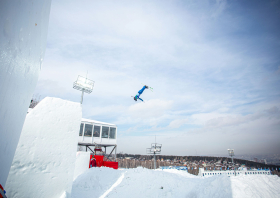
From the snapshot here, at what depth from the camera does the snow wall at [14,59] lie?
152cm

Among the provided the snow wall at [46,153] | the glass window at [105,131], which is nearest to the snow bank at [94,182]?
the snow wall at [46,153]

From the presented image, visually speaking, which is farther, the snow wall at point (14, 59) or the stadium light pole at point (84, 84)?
the stadium light pole at point (84, 84)

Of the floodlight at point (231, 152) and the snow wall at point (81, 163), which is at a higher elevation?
the floodlight at point (231, 152)

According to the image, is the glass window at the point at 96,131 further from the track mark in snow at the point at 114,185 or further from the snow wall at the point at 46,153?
the snow wall at the point at 46,153

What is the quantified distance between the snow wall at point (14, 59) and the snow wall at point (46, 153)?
14.2ft

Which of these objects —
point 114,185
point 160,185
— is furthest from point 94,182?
point 160,185

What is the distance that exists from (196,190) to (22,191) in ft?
27.3

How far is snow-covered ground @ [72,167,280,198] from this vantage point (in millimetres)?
6301

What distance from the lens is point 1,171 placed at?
1810mm

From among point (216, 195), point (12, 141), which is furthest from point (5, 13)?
point (216, 195)

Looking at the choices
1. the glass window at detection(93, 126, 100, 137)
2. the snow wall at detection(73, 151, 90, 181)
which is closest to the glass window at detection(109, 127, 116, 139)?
the glass window at detection(93, 126, 100, 137)

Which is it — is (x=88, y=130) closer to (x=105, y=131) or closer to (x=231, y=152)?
(x=105, y=131)

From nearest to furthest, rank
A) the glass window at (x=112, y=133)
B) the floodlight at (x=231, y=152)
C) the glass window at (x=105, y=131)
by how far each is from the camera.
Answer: the floodlight at (x=231, y=152), the glass window at (x=105, y=131), the glass window at (x=112, y=133)

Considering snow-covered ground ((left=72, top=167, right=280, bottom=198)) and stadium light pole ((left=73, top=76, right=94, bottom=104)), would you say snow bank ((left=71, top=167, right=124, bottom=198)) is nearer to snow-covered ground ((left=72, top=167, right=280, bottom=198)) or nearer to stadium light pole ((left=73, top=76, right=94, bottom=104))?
snow-covered ground ((left=72, top=167, right=280, bottom=198))
